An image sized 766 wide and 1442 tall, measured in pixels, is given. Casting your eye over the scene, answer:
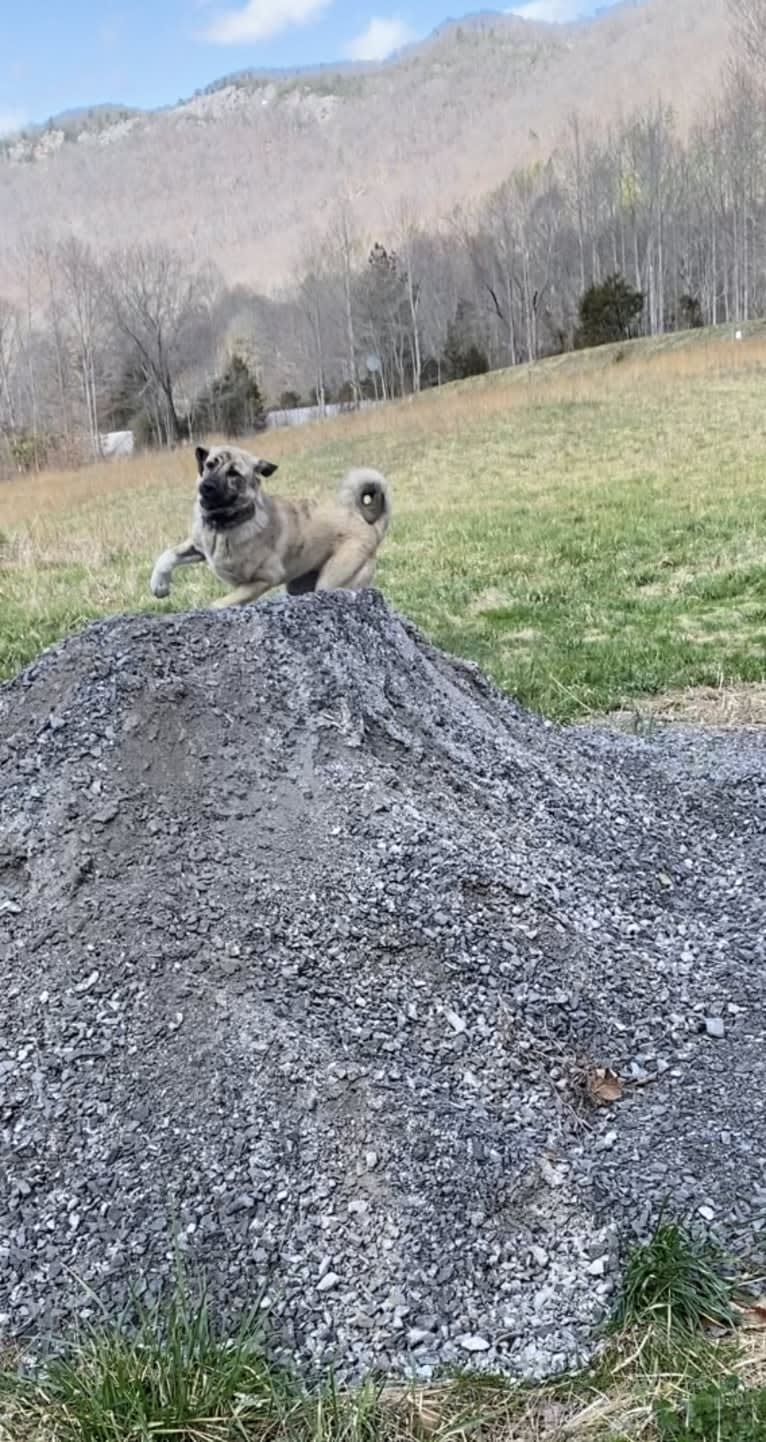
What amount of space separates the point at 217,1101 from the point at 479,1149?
512 mm

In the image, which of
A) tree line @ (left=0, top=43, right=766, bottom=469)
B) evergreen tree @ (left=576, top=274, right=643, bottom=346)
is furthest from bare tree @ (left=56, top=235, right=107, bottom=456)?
evergreen tree @ (left=576, top=274, right=643, bottom=346)

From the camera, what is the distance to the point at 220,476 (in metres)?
4.42

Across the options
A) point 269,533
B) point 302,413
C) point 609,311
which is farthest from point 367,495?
point 302,413

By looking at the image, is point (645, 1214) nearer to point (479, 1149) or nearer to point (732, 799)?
point (479, 1149)

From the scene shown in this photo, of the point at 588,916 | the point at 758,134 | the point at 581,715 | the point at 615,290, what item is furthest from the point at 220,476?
the point at 758,134

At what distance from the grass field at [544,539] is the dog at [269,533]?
128 cm

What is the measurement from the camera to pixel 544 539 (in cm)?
1056

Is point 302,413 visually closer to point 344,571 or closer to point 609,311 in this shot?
point 609,311

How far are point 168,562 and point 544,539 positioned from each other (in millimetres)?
6529

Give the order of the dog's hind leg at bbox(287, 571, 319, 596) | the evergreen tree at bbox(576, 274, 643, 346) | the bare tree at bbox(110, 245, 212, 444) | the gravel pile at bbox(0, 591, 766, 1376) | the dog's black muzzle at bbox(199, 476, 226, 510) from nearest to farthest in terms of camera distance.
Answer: the gravel pile at bbox(0, 591, 766, 1376) < the dog's black muzzle at bbox(199, 476, 226, 510) < the dog's hind leg at bbox(287, 571, 319, 596) < the evergreen tree at bbox(576, 274, 643, 346) < the bare tree at bbox(110, 245, 212, 444)

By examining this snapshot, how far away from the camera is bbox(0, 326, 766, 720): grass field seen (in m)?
6.50

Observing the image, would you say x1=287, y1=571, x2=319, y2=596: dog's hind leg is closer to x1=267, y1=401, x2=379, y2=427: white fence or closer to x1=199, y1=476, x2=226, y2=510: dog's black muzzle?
x1=199, y1=476, x2=226, y2=510: dog's black muzzle

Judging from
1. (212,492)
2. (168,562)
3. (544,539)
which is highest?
(212,492)

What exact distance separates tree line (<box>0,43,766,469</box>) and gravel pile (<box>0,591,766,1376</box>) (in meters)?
41.3
